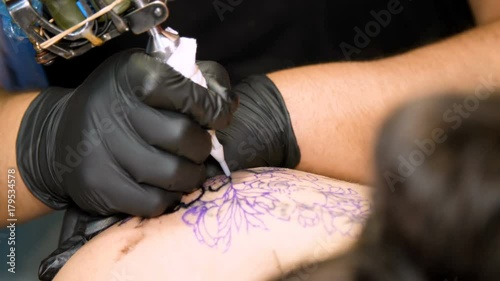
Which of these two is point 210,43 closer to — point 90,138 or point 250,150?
point 250,150

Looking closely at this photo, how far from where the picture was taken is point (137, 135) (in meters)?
0.67

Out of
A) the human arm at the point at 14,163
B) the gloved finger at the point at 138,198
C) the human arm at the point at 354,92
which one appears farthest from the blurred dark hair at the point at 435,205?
the human arm at the point at 14,163

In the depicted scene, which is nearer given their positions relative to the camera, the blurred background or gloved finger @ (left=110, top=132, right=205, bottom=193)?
gloved finger @ (left=110, top=132, right=205, bottom=193)

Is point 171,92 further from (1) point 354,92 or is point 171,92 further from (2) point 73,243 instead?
(1) point 354,92

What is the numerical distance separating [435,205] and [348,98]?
55 cm

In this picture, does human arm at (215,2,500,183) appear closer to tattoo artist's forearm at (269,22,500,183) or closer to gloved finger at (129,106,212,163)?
tattoo artist's forearm at (269,22,500,183)

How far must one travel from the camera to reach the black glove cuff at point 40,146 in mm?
795

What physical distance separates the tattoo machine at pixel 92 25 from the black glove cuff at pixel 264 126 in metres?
0.17

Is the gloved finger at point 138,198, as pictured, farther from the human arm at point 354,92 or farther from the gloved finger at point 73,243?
the human arm at point 354,92

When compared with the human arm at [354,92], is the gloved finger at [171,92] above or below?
above

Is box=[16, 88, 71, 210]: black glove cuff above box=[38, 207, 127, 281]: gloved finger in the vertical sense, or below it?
above

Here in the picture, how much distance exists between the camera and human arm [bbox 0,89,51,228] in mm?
866

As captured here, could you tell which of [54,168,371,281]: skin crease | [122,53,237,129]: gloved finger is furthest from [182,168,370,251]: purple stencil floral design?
[122,53,237,129]: gloved finger

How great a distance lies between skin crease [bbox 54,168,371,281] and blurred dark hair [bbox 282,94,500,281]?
0.21m
